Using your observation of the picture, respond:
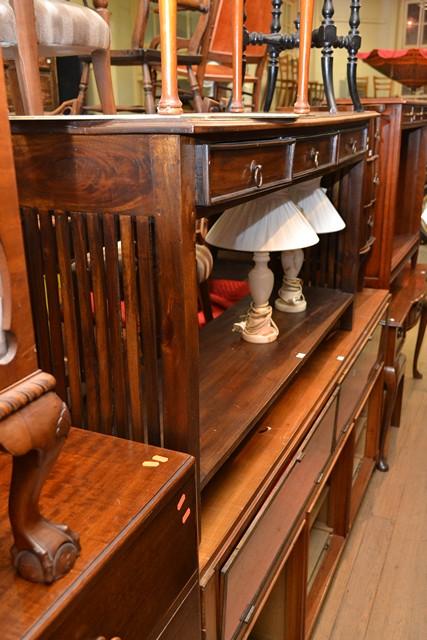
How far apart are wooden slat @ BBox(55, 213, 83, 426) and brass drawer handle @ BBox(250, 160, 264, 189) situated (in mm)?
287

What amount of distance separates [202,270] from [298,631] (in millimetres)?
1050

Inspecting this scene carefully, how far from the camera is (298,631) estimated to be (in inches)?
56.7

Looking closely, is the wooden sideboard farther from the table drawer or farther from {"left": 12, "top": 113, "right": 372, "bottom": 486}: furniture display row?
the table drawer

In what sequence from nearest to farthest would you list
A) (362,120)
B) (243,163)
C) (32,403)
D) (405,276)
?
(32,403) → (243,163) → (362,120) → (405,276)

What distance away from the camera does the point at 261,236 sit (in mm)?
1371

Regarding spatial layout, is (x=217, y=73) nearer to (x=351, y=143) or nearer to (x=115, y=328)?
(x=351, y=143)

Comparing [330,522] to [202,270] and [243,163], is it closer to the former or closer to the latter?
[202,270]

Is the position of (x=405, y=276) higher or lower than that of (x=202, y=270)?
lower

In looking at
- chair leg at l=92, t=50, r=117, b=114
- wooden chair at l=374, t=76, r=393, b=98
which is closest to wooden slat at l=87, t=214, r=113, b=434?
chair leg at l=92, t=50, r=117, b=114

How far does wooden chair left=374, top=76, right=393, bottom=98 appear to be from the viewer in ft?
28.0

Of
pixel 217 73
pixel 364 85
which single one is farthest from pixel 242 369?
pixel 364 85

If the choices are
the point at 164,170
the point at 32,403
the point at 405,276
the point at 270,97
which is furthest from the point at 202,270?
the point at 405,276

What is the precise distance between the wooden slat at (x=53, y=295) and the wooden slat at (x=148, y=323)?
0.14 metres

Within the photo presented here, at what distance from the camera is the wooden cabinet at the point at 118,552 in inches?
21.9
